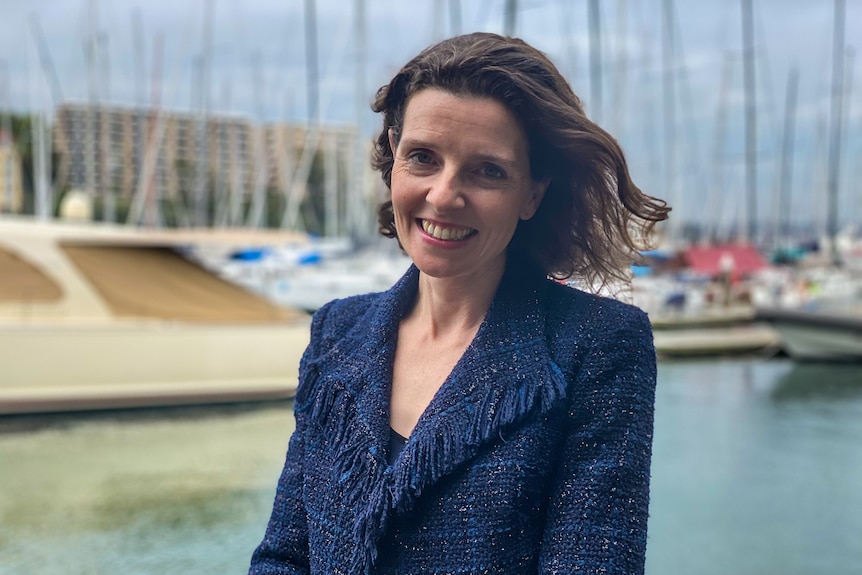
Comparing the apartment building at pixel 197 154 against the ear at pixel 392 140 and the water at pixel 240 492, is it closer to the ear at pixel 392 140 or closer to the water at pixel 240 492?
the water at pixel 240 492

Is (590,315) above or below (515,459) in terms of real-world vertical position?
above

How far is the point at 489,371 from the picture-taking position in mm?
1303

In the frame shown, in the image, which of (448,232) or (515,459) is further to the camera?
(448,232)

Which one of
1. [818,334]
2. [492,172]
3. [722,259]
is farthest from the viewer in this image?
[722,259]

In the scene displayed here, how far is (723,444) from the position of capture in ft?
36.6

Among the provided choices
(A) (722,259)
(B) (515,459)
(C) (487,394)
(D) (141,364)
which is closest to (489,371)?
(C) (487,394)

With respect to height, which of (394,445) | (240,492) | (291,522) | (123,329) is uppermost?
(394,445)

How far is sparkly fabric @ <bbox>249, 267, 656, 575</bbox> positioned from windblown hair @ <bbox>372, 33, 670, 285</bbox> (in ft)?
0.27

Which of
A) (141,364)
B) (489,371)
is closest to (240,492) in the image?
(141,364)

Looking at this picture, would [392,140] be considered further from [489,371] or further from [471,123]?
[489,371]

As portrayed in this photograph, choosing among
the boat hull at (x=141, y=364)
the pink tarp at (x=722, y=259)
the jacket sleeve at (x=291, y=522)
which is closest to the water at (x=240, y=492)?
the boat hull at (x=141, y=364)

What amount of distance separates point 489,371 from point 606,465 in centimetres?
21

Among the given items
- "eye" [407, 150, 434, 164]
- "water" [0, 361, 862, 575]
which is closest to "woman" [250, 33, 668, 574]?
"eye" [407, 150, 434, 164]

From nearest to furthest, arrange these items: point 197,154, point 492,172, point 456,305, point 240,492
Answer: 1. point 492,172
2. point 456,305
3. point 240,492
4. point 197,154
